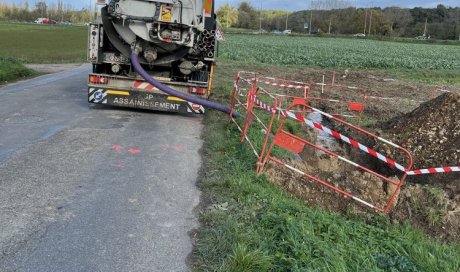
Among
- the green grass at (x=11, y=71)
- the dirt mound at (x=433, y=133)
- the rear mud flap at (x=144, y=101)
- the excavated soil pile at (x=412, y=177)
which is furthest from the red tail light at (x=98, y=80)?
the green grass at (x=11, y=71)

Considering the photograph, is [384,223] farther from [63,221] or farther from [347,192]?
[63,221]

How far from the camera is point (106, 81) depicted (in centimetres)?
1110

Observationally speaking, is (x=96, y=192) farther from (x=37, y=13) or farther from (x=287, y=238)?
(x=37, y=13)

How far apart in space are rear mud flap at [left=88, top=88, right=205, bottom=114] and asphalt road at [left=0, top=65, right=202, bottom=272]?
0.49 meters

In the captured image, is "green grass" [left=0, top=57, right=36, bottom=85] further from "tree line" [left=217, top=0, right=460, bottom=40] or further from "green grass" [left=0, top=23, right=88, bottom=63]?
"tree line" [left=217, top=0, right=460, bottom=40]

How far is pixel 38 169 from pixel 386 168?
5.85m

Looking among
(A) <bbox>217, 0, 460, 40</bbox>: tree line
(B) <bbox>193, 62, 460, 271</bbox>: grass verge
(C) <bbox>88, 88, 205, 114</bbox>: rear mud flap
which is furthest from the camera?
(A) <bbox>217, 0, 460, 40</bbox>: tree line

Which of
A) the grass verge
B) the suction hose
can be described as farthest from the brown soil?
the suction hose

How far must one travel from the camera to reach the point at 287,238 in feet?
15.0

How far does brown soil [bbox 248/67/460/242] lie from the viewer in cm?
654

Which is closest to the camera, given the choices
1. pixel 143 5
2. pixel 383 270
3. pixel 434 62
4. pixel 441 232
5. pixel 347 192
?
pixel 383 270

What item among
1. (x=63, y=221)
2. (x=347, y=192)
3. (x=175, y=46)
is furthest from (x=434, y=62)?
(x=63, y=221)

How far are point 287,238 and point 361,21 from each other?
432 ft

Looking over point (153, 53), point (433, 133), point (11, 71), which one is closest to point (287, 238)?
point (433, 133)
